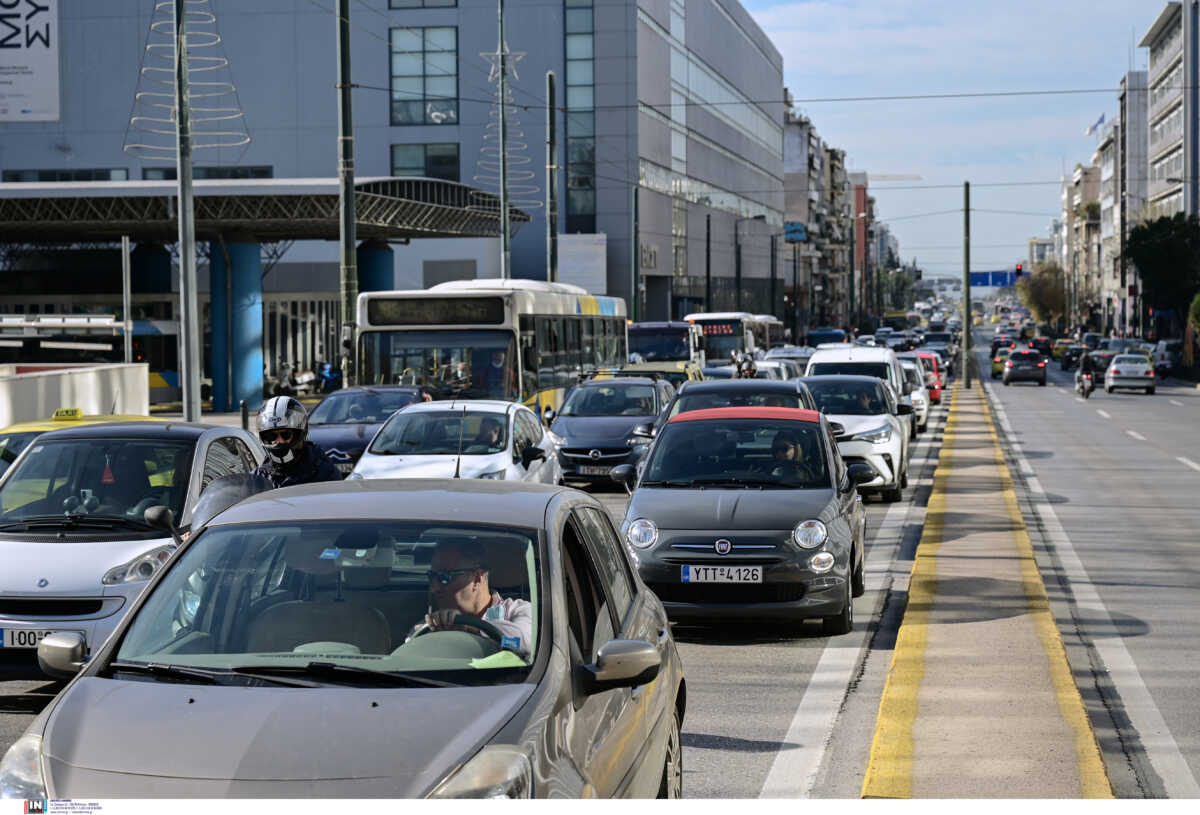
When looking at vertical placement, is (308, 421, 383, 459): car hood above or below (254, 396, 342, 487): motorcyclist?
below

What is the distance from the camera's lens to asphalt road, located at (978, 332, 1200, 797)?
26.0ft

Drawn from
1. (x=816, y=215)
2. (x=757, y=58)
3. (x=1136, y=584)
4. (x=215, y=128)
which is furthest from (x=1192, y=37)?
(x=1136, y=584)

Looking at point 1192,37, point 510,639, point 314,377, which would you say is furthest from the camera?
point 1192,37

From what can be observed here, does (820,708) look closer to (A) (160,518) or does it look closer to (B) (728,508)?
(B) (728,508)

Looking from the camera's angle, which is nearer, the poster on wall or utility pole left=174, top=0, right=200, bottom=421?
utility pole left=174, top=0, right=200, bottom=421

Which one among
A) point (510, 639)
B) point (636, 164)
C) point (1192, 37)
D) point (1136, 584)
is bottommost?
point (1136, 584)

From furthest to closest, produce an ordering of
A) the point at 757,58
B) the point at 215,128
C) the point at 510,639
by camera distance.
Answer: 1. the point at 757,58
2. the point at 215,128
3. the point at 510,639

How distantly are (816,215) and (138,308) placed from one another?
444 feet

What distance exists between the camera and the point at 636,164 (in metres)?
75.6

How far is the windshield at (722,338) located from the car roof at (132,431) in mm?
44702

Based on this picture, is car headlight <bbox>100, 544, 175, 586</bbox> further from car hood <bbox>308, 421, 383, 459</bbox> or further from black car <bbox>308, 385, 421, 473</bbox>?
black car <bbox>308, 385, 421, 473</bbox>

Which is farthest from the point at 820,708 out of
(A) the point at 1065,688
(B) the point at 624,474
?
(B) the point at 624,474

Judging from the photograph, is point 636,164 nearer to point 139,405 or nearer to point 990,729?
point 139,405

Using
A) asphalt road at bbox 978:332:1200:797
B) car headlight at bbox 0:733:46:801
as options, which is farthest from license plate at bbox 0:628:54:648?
asphalt road at bbox 978:332:1200:797
